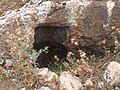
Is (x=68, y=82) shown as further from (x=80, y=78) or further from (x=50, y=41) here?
(x=50, y=41)

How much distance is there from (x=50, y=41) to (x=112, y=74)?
1882 millimetres

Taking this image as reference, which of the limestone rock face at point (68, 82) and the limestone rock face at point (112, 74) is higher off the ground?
the limestone rock face at point (112, 74)

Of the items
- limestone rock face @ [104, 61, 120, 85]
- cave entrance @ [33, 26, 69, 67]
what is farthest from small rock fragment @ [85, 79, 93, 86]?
cave entrance @ [33, 26, 69, 67]

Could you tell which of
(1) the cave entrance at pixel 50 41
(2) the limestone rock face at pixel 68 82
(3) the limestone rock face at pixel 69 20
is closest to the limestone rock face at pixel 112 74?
(2) the limestone rock face at pixel 68 82

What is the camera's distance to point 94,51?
17.6 feet

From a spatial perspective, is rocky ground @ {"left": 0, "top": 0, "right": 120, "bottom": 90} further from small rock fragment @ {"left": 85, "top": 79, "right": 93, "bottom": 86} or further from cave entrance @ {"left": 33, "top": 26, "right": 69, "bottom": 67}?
cave entrance @ {"left": 33, "top": 26, "right": 69, "bottom": 67}

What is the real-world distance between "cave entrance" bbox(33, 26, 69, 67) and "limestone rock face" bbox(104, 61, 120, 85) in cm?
134

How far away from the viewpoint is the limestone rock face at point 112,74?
3959mm

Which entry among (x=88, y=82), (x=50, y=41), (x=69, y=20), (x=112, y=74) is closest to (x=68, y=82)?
(x=88, y=82)

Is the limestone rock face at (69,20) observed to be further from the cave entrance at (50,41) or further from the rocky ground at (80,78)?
the rocky ground at (80,78)

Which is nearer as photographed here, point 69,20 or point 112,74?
point 112,74

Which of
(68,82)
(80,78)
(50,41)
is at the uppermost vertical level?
(68,82)

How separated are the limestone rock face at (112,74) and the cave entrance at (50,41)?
1.34 m

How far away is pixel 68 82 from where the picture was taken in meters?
4.06
